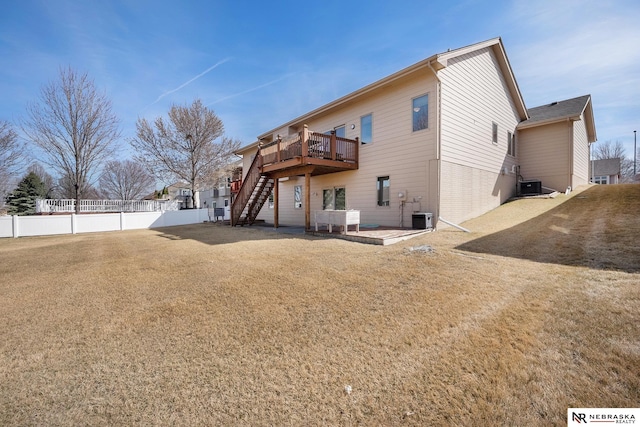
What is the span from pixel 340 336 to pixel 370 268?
2589 millimetres

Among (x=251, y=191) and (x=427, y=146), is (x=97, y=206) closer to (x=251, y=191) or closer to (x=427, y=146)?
(x=251, y=191)

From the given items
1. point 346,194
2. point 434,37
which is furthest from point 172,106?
point 434,37

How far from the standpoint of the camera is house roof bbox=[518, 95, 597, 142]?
13336 millimetres

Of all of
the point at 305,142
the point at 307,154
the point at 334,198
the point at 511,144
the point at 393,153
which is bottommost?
the point at 334,198

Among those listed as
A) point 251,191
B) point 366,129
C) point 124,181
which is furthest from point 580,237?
point 124,181

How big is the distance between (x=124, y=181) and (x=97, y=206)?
20858 mm

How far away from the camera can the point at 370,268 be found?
5.40 meters

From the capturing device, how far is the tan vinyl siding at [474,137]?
1018 cm

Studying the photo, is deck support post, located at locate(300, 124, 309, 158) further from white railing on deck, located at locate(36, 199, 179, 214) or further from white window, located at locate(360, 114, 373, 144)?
white railing on deck, located at locate(36, 199, 179, 214)

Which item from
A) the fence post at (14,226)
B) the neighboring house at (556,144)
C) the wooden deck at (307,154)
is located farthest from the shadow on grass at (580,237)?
the fence post at (14,226)

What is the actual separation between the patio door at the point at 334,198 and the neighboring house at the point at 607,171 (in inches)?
1256

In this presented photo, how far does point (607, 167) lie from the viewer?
28812 mm

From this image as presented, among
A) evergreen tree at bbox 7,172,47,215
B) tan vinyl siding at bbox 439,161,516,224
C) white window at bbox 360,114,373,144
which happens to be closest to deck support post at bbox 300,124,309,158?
white window at bbox 360,114,373,144

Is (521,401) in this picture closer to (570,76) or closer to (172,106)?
(570,76)
